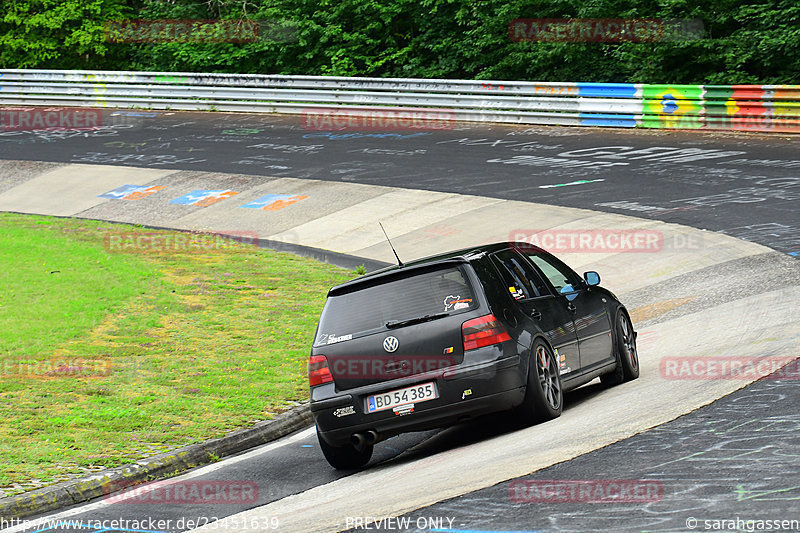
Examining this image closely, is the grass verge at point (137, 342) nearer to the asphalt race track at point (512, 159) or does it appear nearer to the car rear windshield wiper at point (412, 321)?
the car rear windshield wiper at point (412, 321)

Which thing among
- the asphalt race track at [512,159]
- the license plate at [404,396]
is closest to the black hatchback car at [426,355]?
the license plate at [404,396]

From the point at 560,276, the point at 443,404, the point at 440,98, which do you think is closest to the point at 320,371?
the point at 443,404

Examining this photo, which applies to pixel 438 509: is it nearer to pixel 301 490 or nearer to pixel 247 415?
pixel 301 490

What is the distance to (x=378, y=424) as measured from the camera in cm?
805

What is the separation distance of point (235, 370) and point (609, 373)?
4.07 m

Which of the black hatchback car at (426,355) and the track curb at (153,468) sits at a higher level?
the black hatchback car at (426,355)

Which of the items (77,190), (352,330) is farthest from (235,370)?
(77,190)

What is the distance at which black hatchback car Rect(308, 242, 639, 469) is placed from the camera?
7.98 metres

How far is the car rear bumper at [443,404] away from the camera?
313 inches

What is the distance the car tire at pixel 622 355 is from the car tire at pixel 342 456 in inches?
109

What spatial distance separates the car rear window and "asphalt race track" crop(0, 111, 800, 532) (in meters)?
1.06

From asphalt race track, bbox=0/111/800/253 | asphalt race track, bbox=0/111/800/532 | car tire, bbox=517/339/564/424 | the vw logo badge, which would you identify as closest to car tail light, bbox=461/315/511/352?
car tire, bbox=517/339/564/424

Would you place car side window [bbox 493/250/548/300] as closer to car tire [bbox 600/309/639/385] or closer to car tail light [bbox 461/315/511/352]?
car tail light [bbox 461/315/511/352]

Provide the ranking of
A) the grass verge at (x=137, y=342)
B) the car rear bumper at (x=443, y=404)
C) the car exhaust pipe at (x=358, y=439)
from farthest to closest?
the grass verge at (x=137, y=342)
the car exhaust pipe at (x=358, y=439)
the car rear bumper at (x=443, y=404)
